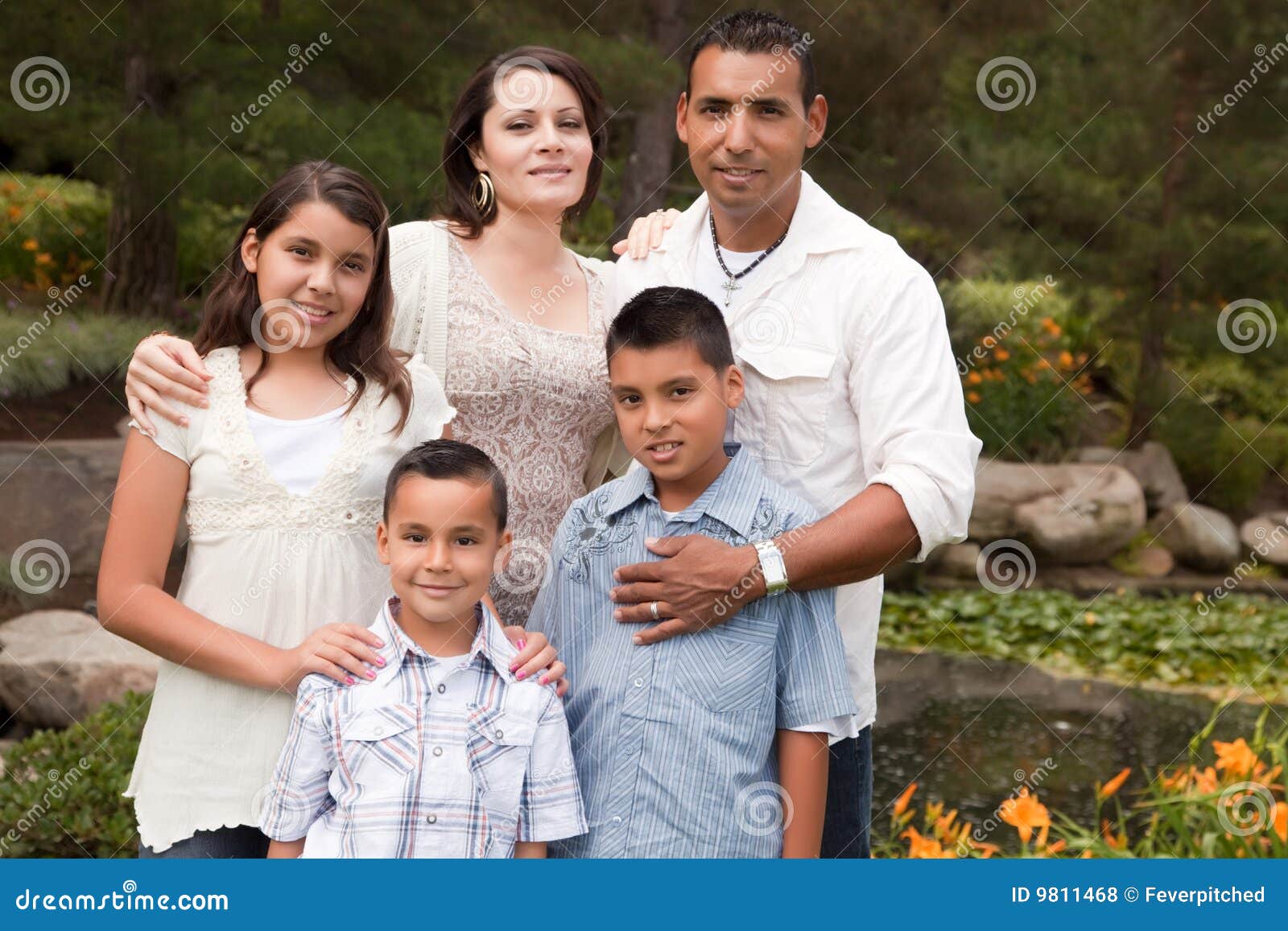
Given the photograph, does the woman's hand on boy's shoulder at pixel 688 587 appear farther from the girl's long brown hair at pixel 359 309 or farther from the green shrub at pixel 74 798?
the green shrub at pixel 74 798

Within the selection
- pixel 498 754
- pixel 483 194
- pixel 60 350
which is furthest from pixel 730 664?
pixel 60 350

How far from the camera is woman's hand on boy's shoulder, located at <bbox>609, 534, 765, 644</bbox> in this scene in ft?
6.99

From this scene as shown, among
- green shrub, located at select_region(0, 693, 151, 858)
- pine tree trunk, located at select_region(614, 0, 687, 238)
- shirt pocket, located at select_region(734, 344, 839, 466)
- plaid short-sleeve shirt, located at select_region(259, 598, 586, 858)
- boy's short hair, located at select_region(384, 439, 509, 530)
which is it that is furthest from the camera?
pine tree trunk, located at select_region(614, 0, 687, 238)

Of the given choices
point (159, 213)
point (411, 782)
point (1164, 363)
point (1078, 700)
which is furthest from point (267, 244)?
point (1164, 363)

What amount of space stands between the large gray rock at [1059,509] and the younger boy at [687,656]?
6836 mm

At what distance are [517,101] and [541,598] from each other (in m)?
0.92

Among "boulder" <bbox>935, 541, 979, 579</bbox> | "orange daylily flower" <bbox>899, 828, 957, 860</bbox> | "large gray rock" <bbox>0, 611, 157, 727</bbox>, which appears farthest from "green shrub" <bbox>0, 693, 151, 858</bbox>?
"boulder" <bbox>935, 541, 979, 579</bbox>

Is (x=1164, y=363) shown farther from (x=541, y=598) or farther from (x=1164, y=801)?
(x=541, y=598)

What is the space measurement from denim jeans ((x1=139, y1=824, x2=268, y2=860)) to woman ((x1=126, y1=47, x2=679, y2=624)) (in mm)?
570

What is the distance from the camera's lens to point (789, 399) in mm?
2398

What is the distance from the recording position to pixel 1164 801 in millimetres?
2863

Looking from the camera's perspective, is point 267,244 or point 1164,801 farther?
point 1164,801

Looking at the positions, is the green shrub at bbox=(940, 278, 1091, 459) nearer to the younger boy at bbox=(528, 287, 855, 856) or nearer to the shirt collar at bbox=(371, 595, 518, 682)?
the younger boy at bbox=(528, 287, 855, 856)

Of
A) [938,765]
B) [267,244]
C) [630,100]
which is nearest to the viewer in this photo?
[267,244]
